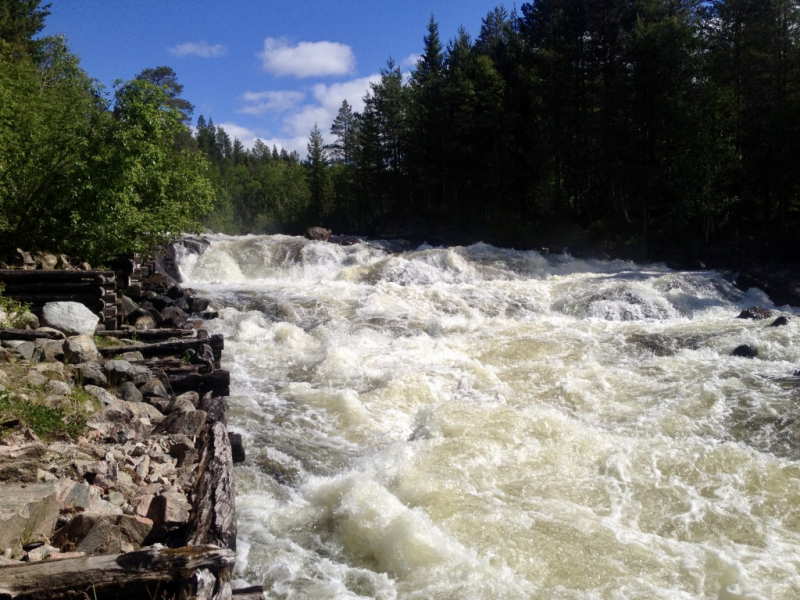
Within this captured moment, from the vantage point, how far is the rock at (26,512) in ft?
12.9

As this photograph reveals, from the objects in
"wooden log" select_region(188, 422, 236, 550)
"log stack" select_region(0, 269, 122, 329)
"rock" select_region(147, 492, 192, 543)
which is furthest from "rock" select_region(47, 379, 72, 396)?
"log stack" select_region(0, 269, 122, 329)

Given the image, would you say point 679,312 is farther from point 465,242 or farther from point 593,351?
point 465,242

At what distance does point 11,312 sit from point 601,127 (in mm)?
28623

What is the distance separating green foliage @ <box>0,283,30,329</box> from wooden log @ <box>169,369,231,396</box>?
2.50 m

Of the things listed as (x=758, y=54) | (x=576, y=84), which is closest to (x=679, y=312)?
(x=758, y=54)

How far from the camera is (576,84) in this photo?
113 feet

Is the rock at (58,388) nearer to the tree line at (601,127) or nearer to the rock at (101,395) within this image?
the rock at (101,395)

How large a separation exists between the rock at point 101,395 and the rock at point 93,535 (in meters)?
2.88


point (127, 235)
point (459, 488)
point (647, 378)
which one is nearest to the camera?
point (459, 488)

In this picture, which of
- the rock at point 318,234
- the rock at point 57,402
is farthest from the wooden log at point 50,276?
the rock at point 318,234

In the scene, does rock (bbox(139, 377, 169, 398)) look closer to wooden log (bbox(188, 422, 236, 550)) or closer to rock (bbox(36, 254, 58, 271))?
wooden log (bbox(188, 422, 236, 550))

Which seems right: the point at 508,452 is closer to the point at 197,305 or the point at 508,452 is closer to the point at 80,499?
the point at 80,499

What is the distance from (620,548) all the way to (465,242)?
101 feet

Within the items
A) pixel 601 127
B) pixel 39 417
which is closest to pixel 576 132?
pixel 601 127
